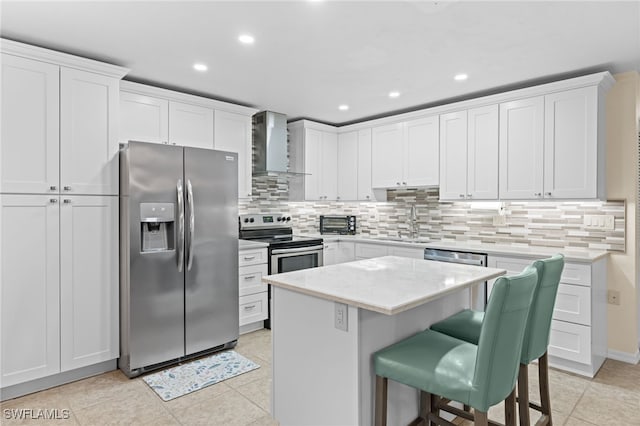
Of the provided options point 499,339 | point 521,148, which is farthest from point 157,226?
point 521,148

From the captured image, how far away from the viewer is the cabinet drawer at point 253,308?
12.5 feet

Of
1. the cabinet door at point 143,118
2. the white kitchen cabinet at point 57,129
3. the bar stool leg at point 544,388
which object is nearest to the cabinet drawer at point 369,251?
the bar stool leg at point 544,388

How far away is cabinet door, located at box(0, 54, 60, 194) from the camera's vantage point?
2.53 m

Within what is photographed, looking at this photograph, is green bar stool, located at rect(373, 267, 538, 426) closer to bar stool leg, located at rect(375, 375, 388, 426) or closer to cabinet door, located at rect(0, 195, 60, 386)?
bar stool leg, located at rect(375, 375, 388, 426)

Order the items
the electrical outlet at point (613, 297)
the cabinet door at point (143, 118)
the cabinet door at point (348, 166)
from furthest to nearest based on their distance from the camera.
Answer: the cabinet door at point (348, 166) < the cabinet door at point (143, 118) < the electrical outlet at point (613, 297)

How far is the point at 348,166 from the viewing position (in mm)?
5215

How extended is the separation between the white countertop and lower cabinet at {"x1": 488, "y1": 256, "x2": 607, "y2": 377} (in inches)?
46.3

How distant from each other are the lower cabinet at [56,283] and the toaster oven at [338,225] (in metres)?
2.88

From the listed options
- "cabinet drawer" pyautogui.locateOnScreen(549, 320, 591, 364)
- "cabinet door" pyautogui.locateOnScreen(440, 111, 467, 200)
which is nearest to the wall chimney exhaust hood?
"cabinet door" pyautogui.locateOnScreen(440, 111, 467, 200)

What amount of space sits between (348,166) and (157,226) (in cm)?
290

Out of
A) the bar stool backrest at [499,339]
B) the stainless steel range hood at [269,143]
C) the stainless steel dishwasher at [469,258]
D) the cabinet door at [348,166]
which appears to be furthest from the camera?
the cabinet door at [348,166]

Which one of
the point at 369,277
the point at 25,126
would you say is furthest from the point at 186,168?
the point at 369,277

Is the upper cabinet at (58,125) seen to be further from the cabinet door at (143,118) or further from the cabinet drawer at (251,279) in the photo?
the cabinet drawer at (251,279)

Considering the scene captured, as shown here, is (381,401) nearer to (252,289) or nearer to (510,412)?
(510,412)
